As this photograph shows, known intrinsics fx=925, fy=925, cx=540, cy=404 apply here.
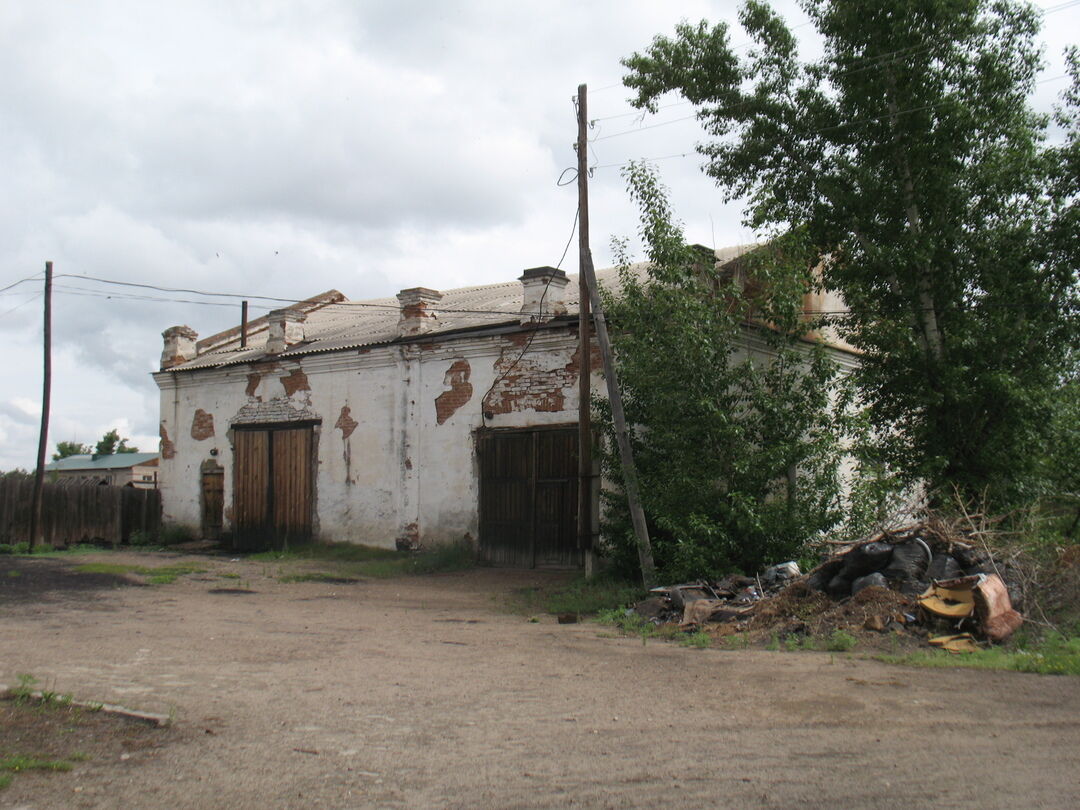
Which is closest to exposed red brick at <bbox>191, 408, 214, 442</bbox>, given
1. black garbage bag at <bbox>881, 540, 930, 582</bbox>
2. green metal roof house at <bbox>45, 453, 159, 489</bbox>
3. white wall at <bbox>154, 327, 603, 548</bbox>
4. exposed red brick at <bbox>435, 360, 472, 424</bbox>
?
white wall at <bbox>154, 327, 603, 548</bbox>

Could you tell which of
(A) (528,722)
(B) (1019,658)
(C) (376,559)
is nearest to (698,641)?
(B) (1019,658)

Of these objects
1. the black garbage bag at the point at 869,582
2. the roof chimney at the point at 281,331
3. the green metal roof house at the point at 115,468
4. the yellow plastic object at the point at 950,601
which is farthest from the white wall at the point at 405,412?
the green metal roof house at the point at 115,468

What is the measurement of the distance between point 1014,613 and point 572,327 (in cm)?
832

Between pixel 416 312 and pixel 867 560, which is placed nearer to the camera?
pixel 867 560

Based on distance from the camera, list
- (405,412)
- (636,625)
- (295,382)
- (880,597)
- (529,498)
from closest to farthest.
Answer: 1. (880,597)
2. (636,625)
3. (529,498)
4. (405,412)
5. (295,382)

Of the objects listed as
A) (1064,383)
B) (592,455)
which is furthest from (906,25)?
(592,455)

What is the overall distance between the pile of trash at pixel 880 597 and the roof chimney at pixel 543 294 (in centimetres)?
625

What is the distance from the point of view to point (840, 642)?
27.8ft

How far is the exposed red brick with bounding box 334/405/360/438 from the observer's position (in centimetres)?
1842

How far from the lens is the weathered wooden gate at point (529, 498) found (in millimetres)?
15508

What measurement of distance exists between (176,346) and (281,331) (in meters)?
3.94

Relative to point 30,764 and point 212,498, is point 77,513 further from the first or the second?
point 30,764

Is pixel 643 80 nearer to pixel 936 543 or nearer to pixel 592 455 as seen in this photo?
pixel 592 455

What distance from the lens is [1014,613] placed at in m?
8.74
